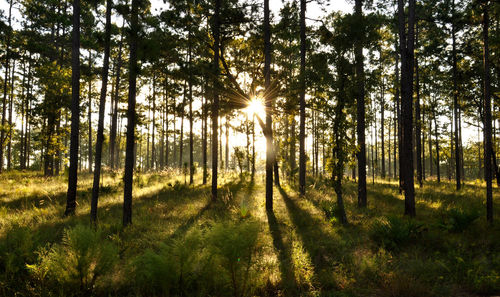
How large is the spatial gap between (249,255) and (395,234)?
4.55m

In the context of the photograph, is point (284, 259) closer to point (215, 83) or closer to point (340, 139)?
point (340, 139)

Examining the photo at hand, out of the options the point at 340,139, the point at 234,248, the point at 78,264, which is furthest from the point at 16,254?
the point at 340,139

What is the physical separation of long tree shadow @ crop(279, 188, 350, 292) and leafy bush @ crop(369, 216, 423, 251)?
1021mm

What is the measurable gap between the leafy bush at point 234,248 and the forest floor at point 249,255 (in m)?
0.01

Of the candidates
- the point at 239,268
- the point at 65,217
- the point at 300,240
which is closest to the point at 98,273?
the point at 239,268

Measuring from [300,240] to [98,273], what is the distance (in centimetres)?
475

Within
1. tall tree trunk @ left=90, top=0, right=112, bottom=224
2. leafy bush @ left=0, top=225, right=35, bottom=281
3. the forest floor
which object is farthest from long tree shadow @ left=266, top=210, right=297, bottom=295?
tall tree trunk @ left=90, top=0, right=112, bottom=224

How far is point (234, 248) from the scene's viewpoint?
367cm

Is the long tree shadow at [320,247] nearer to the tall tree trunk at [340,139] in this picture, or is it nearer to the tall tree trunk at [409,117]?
the tall tree trunk at [340,139]

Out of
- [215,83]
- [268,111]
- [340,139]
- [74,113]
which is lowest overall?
[340,139]

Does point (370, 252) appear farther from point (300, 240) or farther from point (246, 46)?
point (246, 46)

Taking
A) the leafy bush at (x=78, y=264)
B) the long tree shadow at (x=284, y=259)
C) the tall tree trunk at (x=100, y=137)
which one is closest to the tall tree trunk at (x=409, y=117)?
the long tree shadow at (x=284, y=259)

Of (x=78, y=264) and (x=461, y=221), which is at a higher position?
(x=78, y=264)

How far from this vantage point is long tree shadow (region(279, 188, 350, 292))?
15.6 feet
